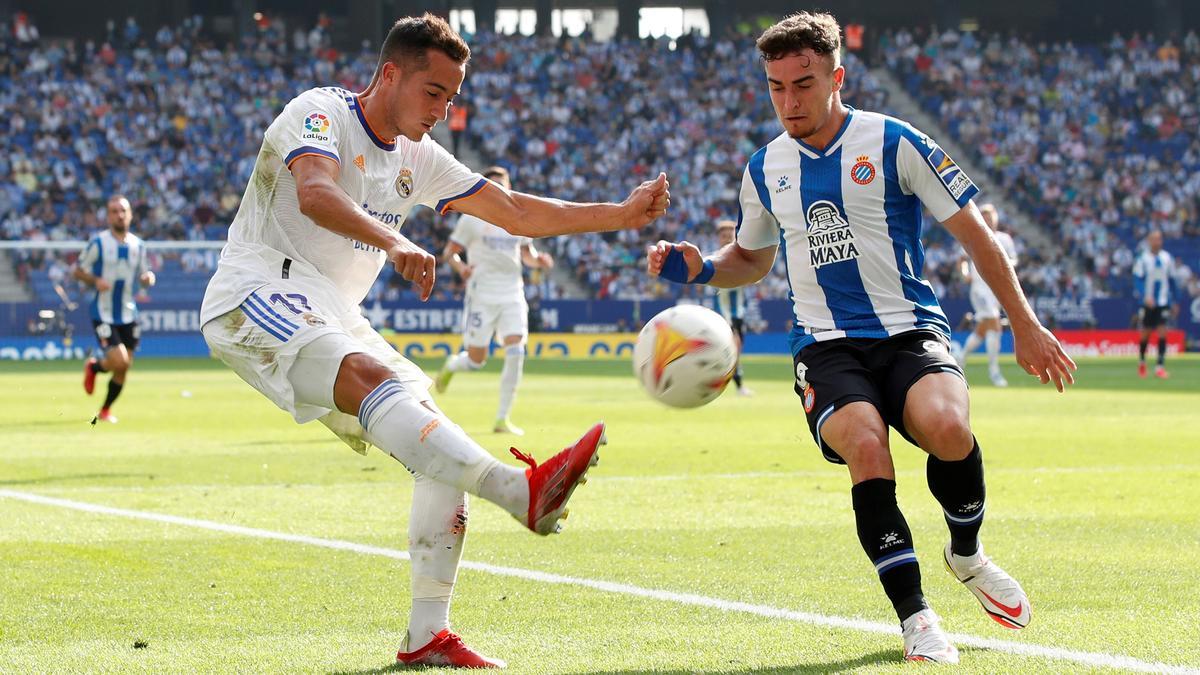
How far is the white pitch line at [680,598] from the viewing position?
4637mm

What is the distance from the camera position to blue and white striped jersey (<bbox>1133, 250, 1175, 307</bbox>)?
2606 centimetres

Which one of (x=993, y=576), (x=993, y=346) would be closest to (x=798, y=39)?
(x=993, y=576)

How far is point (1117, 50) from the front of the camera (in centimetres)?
4794

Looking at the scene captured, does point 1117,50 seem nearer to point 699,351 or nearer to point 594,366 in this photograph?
point 594,366

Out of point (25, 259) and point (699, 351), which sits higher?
point (699, 351)

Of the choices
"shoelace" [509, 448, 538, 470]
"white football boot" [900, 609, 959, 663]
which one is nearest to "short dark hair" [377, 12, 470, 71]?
"shoelace" [509, 448, 538, 470]

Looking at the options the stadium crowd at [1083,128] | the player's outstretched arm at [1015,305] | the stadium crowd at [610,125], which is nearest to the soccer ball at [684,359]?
the player's outstretched arm at [1015,305]

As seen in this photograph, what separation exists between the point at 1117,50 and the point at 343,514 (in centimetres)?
4431

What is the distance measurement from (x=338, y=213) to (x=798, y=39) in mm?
1781

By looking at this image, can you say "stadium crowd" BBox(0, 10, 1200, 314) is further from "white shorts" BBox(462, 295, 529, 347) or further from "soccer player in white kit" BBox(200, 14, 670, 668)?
"soccer player in white kit" BBox(200, 14, 670, 668)

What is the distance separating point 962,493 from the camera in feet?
17.2

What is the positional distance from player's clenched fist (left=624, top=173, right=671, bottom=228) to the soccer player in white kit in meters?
0.02

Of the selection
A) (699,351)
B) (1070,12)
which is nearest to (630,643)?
(699,351)

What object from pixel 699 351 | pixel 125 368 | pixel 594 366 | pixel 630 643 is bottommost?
pixel 594 366
